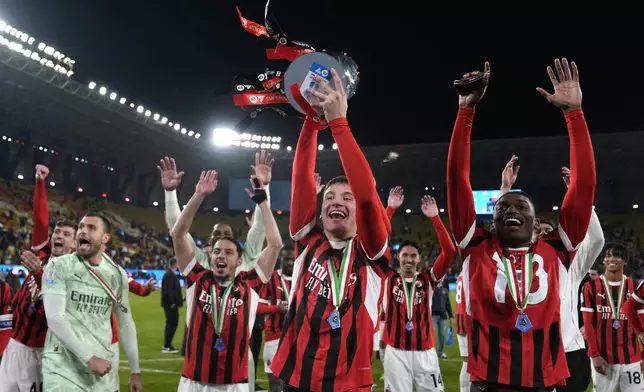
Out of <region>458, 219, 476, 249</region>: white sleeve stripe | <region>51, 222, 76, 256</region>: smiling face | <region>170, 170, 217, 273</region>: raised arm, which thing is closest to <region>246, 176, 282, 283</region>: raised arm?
<region>170, 170, 217, 273</region>: raised arm

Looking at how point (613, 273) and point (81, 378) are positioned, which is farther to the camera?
point (613, 273)

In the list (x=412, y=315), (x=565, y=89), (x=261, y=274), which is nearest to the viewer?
(x=565, y=89)

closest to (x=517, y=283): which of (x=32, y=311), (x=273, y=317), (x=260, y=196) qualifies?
(x=260, y=196)

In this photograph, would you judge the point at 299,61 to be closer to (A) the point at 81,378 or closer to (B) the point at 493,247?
(B) the point at 493,247

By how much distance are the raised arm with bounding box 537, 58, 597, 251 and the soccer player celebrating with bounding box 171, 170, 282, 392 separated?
2.49 metres

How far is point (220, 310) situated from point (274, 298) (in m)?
4.49

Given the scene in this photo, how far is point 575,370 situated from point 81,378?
14.2 ft

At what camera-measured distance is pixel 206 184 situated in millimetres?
4770

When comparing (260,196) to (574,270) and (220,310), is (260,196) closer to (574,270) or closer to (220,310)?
(220,310)

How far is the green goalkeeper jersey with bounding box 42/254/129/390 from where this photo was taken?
4.48 meters

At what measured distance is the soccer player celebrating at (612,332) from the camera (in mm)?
7000

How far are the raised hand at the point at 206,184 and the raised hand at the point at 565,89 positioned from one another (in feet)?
8.92

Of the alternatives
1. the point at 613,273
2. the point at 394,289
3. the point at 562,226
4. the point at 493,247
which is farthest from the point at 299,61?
the point at 613,273

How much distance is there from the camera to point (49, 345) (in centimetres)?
459
